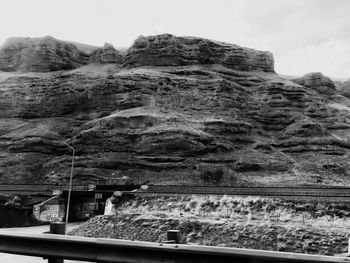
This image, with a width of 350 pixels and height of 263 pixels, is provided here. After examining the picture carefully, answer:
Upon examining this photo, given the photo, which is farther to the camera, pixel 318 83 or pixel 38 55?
pixel 38 55

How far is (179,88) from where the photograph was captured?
106562 millimetres

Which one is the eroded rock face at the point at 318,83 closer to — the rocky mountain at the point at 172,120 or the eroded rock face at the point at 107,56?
the rocky mountain at the point at 172,120

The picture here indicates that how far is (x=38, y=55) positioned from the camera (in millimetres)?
143750

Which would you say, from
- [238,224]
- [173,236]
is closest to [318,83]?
[238,224]

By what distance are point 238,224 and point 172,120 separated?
61927mm

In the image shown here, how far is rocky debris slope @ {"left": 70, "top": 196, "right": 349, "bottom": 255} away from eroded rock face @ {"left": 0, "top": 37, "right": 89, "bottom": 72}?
11371 centimetres

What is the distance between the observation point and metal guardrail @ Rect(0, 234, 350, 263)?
507 centimetres

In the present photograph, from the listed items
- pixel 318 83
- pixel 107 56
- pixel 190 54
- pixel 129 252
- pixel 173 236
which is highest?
pixel 107 56

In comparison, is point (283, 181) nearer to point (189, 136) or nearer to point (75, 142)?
point (189, 136)

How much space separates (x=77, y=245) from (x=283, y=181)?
2963 inches

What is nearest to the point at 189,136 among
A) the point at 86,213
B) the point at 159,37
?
the point at 86,213

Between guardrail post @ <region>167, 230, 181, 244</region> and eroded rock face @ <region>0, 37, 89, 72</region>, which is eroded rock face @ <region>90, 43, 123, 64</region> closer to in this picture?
eroded rock face @ <region>0, 37, 89, 72</region>

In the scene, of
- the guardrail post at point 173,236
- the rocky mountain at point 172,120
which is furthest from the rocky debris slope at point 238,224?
the rocky mountain at point 172,120

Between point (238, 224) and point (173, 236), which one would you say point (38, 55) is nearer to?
point (238, 224)
